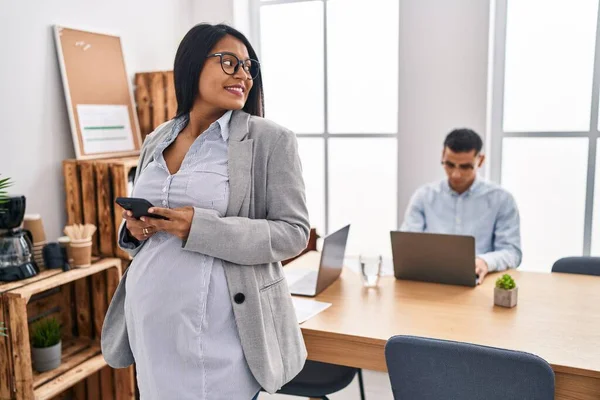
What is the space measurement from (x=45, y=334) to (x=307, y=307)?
3.70 feet

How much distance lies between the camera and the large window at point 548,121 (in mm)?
3041

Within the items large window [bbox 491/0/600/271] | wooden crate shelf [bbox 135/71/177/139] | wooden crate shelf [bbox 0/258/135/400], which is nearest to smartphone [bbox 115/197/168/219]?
wooden crate shelf [bbox 0/258/135/400]

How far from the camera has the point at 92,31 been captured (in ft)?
8.79

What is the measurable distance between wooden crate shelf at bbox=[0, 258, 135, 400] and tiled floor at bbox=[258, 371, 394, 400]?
0.78 meters

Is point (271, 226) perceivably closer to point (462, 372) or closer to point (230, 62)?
point (230, 62)

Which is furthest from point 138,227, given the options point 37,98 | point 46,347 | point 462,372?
point 37,98

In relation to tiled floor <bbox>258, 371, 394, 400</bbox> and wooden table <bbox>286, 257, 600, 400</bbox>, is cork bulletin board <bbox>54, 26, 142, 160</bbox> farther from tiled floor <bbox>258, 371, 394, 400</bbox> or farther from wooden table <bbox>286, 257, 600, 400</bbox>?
tiled floor <bbox>258, 371, 394, 400</bbox>

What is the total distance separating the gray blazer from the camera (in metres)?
1.29

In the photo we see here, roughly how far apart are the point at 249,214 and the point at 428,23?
2.19 m

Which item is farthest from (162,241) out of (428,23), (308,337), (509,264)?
(428,23)

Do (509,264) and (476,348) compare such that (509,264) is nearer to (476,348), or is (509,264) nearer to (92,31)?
(476,348)

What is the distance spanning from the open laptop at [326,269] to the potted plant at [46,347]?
3.29ft

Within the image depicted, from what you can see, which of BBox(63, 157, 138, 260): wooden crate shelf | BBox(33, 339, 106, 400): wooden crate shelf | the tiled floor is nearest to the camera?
BBox(33, 339, 106, 400): wooden crate shelf

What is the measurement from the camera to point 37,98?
242 cm
